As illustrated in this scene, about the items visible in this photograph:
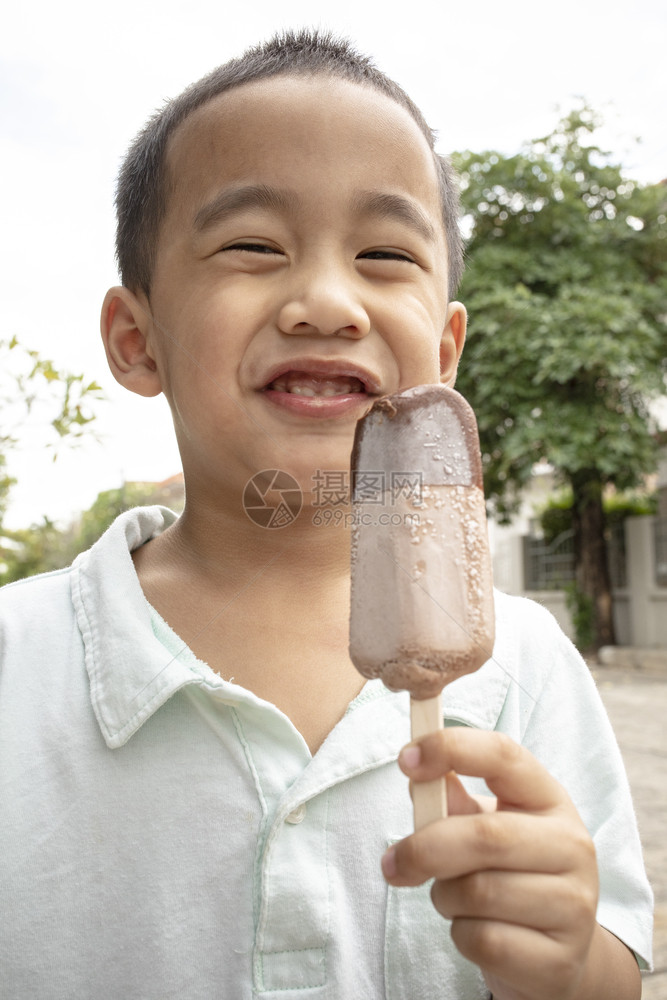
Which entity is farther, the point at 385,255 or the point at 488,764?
the point at 385,255


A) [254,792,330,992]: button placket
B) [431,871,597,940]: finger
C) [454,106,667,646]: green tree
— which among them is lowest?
[254,792,330,992]: button placket

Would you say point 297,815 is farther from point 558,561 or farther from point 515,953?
point 558,561

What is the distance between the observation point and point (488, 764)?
92 cm

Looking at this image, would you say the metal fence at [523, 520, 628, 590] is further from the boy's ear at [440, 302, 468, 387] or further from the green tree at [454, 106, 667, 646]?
the boy's ear at [440, 302, 468, 387]

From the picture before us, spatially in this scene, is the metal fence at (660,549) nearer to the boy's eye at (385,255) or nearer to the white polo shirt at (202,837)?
the white polo shirt at (202,837)

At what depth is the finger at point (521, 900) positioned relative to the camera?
914 mm

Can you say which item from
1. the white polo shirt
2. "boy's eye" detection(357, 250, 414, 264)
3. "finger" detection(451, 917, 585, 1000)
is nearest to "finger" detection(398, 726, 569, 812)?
"finger" detection(451, 917, 585, 1000)

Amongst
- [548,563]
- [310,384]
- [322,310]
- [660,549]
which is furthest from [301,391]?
[548,563]

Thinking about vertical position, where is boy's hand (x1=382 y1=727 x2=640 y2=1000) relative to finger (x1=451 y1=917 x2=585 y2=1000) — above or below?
above

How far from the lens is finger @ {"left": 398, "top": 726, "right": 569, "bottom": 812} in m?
0.90

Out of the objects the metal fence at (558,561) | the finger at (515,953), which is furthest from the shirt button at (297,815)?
the metal fence at (558,561)

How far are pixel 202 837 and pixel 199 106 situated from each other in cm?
127

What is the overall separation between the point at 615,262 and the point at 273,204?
10.3 meters

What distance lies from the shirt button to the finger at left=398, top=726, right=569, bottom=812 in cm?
39
